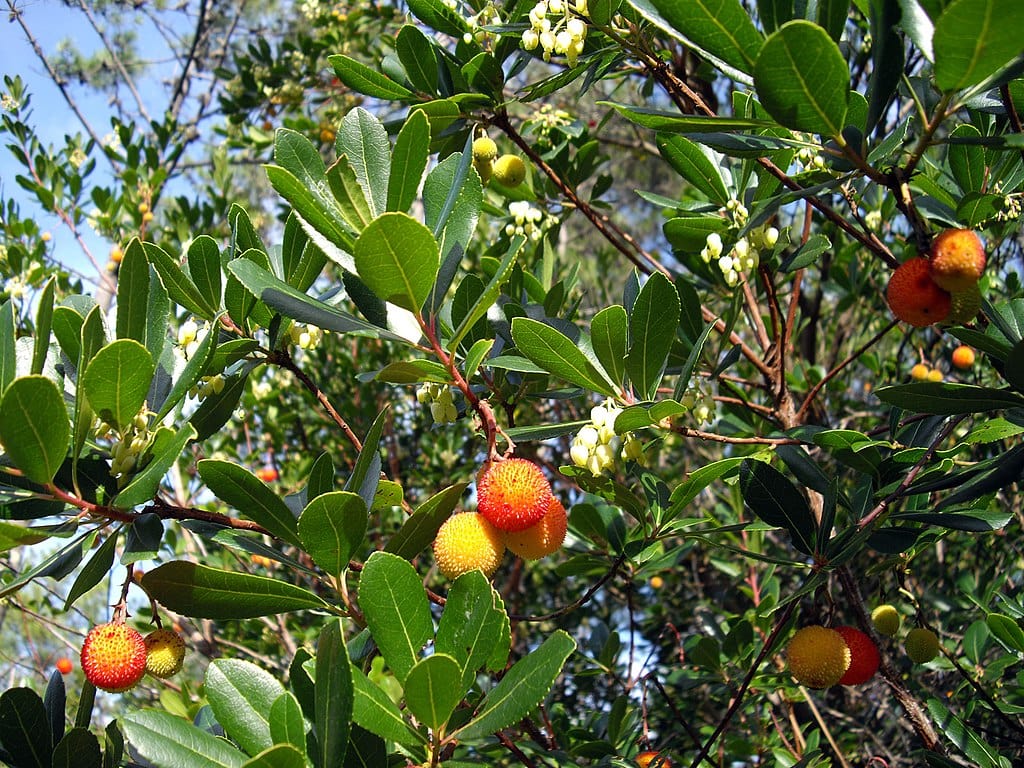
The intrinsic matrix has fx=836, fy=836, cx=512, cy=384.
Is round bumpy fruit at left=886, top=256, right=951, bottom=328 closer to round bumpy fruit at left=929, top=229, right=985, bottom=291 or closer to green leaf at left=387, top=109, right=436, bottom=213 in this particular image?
round bumpy fruit at left=929, top=229, right=985, bottom=291

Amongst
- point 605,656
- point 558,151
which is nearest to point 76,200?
point 558,151

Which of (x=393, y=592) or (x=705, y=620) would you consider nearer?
(x=393, y=592)

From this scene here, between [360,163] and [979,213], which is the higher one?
[360,163]

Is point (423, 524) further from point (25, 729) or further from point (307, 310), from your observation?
point (25, 729)

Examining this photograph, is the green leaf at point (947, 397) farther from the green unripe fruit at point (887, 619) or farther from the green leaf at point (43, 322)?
the green leaf at point (43, 322)

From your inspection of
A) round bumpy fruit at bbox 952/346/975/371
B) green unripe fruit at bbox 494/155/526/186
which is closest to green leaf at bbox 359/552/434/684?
green unripe fruit at bbox 494/155/526/186

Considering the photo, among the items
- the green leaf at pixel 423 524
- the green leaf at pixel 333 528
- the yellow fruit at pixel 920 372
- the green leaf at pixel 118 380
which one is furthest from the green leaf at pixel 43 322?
the yellow fruit at pixel 920 372

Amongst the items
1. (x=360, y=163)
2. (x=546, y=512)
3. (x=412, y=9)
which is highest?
(x=412, y=9)

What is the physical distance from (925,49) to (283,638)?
2137 millimetres

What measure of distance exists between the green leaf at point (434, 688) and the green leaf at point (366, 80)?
0.95 meters

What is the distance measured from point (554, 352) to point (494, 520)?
22 cm

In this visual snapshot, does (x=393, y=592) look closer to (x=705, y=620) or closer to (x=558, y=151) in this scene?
(x=558, y=151)

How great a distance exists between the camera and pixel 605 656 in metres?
2.01

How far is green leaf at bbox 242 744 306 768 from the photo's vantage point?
711mm
